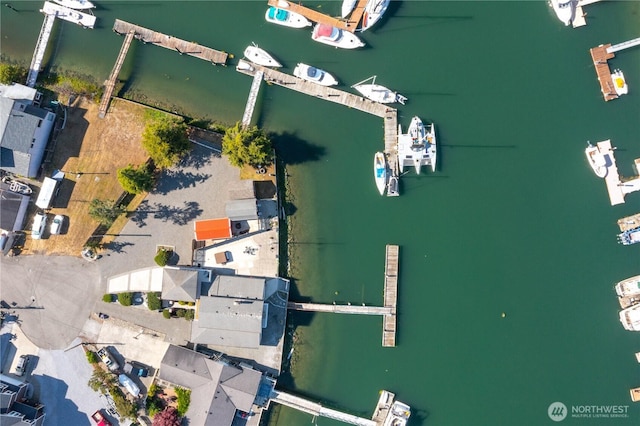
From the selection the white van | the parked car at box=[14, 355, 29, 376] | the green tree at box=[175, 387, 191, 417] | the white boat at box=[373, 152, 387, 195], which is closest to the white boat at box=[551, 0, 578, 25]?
the white boat at box=[373, 152, 387, 195]

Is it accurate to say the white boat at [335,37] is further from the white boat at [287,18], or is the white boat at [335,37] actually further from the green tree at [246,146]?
the green tree at [246,146]

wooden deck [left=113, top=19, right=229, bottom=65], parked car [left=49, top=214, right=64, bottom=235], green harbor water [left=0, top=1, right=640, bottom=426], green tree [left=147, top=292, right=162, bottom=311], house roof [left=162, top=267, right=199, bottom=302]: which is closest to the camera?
house roof [left=162, top=267, right=199, bottom=302]

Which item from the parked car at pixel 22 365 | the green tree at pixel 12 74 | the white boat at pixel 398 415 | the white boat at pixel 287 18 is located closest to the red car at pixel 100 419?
the parked car at pixel 22 365

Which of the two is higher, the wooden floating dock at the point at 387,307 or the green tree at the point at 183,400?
the wooden floating dock at the point at 387,307

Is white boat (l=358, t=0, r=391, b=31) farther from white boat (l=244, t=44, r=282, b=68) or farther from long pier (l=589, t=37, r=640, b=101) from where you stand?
long pier (l=589, t=37, r=640, b=101)

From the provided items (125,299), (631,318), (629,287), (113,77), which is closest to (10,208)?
(125,299)

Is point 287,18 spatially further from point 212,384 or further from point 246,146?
point 212,384
